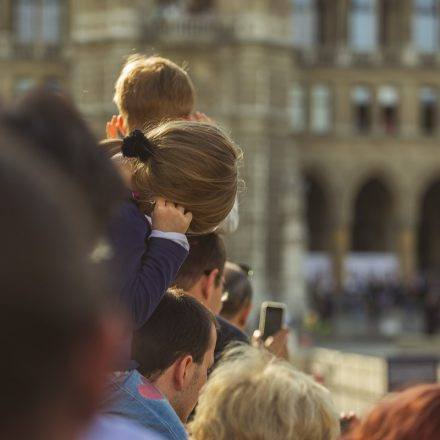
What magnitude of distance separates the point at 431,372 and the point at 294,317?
20692mm

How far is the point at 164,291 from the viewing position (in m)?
3.27

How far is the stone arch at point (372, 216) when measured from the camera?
4378 centimetres

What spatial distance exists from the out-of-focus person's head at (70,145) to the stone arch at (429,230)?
148 feet

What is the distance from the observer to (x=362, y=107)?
42.9m

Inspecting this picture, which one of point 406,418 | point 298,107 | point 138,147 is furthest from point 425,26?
point 406,418

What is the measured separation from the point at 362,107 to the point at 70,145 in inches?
1647

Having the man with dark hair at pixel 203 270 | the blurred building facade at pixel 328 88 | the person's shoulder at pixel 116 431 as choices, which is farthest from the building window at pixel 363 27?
the person's shoulder at pixel 116 431

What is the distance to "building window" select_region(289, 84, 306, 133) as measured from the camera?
42.0 metres

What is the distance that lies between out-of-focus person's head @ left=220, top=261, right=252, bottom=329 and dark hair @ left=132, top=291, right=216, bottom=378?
2.33 meters

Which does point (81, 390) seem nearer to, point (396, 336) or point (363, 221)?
point (396, 336)

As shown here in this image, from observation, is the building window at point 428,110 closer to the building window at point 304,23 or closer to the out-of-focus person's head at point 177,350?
the building window at point 304,23

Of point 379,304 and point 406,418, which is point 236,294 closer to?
point 406,418

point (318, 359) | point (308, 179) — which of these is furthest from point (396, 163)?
point (318, 359)

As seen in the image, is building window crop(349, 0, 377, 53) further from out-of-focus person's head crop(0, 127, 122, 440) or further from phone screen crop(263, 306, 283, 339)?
out-of-focus person's head crop(0, 127, 122, 440)
